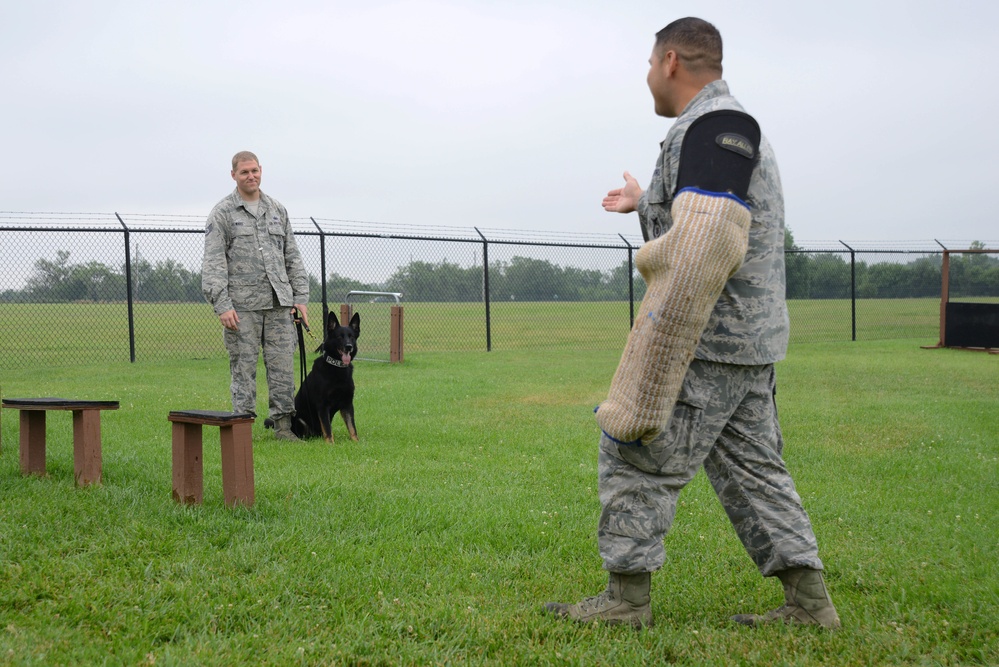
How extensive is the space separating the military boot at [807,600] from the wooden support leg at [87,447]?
11.2 feet

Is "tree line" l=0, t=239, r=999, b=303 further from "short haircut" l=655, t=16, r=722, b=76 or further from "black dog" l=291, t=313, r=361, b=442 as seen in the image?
"short haircut" l=655, t=16, r=722, b=76

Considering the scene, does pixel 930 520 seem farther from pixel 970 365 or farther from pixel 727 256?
pixel 970 365

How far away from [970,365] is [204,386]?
11090mm

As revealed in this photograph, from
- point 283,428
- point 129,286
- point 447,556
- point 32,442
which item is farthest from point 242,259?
point 129,286

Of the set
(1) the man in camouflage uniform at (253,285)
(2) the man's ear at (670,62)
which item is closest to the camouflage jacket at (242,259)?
(1) the man in camouflage uniform at (253,285)

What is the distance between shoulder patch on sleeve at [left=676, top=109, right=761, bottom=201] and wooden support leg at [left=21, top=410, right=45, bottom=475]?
→ 154 inches

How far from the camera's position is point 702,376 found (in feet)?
8.70

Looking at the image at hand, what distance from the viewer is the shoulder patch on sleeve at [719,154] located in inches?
95.6

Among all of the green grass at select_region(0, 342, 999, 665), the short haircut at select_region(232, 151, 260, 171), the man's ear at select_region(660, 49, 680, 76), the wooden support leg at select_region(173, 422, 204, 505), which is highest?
the short haircut at select_region(232, 151, 260, 171)

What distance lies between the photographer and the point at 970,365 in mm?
13367

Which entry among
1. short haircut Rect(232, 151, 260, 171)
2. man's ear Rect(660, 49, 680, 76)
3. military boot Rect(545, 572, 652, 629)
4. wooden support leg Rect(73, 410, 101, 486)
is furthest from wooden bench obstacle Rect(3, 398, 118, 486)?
man's ear Rect(660, 49, 680, 76)

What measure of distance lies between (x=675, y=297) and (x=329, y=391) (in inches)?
186

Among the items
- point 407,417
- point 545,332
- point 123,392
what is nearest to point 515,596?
point 407,417

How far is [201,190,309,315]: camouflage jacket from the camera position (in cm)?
648
